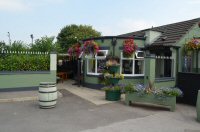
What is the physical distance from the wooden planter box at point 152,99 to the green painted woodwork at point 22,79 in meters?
5.54

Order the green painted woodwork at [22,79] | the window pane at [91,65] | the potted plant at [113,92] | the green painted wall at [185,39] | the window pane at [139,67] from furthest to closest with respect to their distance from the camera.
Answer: the window pane at [91,65]
the green painted wall at [185,39]
the window pane at [139,67]
the green painted woodwork at [22,79]
the potted plant at [113,92]

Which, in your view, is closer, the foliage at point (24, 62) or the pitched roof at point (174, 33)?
the foliage at point (24, 62)

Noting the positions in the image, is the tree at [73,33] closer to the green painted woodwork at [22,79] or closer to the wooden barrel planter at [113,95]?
the green painted woodwork at [22,79]

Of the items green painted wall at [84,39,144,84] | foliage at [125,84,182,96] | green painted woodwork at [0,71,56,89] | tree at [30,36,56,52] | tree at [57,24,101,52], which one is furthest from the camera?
tree at [57,24,101,52]

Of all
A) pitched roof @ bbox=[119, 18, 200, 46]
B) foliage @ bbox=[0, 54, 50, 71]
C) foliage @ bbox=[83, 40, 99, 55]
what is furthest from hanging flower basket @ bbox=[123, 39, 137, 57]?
foliage @ bbox=[0, 54, 50, 71]

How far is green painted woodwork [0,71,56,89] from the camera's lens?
11.8m

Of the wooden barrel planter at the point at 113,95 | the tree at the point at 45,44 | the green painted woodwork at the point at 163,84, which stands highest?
the tree at the point at 45,44

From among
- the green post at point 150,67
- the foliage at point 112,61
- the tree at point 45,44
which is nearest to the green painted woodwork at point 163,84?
the green post at point 150,67

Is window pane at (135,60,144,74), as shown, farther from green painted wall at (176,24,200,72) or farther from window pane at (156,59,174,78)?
green painted wall at (176,24,200,72)

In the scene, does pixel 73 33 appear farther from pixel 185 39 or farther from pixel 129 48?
pixel 129 48

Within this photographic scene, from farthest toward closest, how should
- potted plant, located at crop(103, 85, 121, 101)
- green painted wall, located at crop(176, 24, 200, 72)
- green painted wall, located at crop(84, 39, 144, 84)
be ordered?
green painted wall, located at crop(176, 24, 200, 72)
green painted wall, located at crop(84, 39, 144, 84)
potted plant, located at crop(103, 85, 121, 101)

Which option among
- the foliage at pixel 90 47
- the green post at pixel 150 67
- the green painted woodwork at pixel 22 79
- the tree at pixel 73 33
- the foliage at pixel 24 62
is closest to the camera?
the green painted woodwork at pixel 22 79

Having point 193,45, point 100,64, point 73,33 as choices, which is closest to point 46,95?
point 100,64

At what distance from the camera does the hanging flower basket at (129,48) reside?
1259 cm
